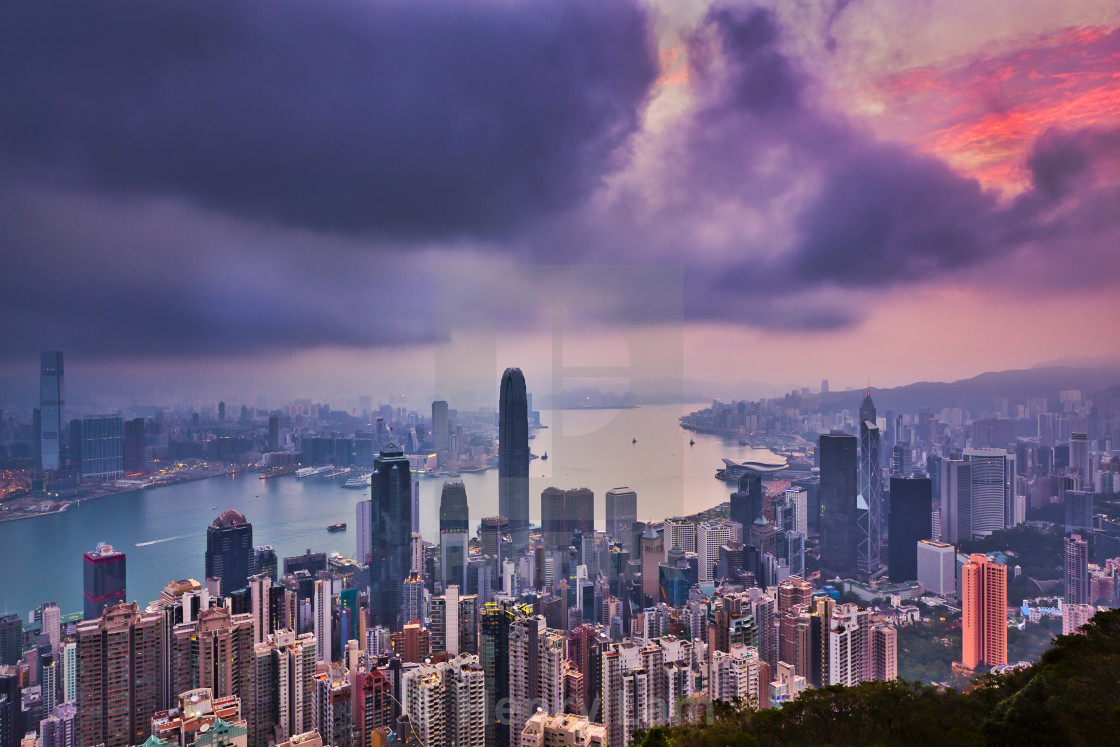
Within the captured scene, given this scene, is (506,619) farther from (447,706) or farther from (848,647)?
(848,647)

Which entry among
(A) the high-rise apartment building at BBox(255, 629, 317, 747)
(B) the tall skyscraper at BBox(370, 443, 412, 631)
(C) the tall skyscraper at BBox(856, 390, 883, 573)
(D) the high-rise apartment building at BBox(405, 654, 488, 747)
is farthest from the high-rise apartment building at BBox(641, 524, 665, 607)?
(C) the tall skyscraper at BBox(856, 390, 883, 573)

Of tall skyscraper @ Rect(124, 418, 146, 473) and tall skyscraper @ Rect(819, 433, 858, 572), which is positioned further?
tall skyscraper @ Rect(819, 433, 858, 572)

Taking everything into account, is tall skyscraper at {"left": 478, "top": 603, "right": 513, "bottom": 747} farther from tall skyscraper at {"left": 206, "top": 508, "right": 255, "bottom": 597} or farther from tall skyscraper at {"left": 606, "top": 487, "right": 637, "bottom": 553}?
tall skyscraper at {"left": 206, "top": 508, "right": 255, "bottom": 597}

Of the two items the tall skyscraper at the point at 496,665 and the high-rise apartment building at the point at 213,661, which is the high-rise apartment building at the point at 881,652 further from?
the high-rise apartment building at the point at 213,661

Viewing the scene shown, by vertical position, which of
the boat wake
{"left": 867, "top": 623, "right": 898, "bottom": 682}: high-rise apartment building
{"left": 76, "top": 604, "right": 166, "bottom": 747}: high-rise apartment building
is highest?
the boat wake

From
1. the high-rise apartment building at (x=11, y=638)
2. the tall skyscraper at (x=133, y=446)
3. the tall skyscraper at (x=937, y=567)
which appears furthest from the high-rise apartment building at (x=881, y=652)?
the tall skyscraper at (x=133, y=446)

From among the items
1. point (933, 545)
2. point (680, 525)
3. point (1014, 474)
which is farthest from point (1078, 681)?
point (1014, 474)
